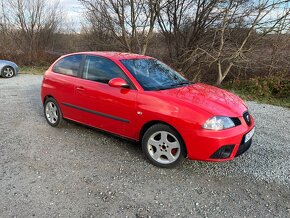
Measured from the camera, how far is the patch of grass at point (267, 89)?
28.2 ft

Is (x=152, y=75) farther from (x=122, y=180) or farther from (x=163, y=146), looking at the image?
(x=122, y=180)

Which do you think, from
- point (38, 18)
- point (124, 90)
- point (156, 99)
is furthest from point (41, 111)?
point (38, 18)

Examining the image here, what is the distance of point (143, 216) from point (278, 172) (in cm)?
207

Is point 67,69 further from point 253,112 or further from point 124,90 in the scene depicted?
point 253,112

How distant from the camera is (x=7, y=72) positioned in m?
12.5

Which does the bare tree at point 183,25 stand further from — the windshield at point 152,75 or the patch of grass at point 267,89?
the windshield at point 152,75

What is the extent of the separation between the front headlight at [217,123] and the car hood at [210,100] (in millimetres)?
64

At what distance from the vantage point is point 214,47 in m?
11.5

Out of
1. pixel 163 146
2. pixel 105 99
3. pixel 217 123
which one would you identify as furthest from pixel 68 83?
pixel 217 123

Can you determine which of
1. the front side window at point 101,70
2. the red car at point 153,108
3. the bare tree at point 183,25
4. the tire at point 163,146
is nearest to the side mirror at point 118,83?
the red car at point 153,108

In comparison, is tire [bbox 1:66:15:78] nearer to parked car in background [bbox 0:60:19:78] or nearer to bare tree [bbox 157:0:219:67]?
parked car in background [bbox 0:60:19:78]

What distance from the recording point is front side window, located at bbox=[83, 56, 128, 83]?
3973mm

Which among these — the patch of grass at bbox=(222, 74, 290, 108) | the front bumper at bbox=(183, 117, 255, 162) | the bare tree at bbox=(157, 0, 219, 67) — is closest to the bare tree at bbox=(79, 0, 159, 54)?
the bare tree at bbox=(157, 0, 219, 67)

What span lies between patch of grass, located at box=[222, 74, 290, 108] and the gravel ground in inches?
166
